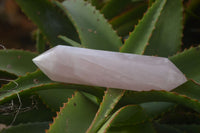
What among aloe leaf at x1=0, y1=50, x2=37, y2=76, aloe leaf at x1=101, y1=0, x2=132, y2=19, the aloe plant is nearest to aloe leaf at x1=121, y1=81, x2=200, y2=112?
the aloe plant

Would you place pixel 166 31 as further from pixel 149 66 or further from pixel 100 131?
pixel 100 131

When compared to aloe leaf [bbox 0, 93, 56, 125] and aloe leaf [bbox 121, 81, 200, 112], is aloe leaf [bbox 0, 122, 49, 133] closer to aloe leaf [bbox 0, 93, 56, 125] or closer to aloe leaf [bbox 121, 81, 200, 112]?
aloe leaf [bbox 0, 93, 56, 125]

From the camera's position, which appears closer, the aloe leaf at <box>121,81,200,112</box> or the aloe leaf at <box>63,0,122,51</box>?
the aloe leaf at <box>121,81,200,112</box>

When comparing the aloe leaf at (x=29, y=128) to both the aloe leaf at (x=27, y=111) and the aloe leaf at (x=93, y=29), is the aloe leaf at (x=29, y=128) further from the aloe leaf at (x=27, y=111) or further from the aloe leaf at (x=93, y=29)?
the aloe leaf at (x=93, y=29)

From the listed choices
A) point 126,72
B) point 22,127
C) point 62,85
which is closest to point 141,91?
point 126,72

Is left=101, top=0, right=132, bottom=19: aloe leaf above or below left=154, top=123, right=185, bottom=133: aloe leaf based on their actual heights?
above

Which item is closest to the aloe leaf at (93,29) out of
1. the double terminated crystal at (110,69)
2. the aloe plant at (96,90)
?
the aloe plant at (96,90)

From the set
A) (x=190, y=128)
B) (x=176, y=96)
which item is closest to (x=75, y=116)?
(x=176, y=96)
